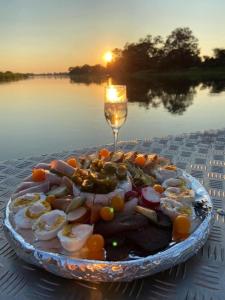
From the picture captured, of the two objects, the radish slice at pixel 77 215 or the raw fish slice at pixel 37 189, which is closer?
the radish slice at pixel 77 215

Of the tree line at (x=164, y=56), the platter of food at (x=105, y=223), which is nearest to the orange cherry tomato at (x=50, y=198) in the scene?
the platter of food at (x=105, y=223)

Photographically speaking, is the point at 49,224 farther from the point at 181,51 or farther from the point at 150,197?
the point at 181,51

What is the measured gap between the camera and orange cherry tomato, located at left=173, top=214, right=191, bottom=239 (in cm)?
121

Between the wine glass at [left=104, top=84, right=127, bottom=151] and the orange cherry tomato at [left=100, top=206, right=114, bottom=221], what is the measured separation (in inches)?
31.4

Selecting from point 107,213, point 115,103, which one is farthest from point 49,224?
point 115,103

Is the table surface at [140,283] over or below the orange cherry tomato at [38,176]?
below

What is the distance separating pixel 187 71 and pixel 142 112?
90.2 feet

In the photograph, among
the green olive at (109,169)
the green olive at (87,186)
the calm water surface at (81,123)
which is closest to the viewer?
the green olive at (87,186)

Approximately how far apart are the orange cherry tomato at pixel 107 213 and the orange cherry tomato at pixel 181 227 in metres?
0.25

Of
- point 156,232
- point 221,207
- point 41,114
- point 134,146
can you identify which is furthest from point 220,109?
point 156,232

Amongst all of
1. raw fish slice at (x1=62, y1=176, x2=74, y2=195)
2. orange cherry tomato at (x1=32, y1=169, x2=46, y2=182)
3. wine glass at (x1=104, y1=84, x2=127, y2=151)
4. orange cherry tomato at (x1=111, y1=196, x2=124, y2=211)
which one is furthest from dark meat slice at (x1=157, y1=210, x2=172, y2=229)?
wine glass at (x1=104, y1=84, x2=127, y2=151)

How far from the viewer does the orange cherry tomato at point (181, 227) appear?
1.21m

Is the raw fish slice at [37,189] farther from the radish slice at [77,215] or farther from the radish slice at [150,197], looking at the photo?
the radish slice at [150,197]

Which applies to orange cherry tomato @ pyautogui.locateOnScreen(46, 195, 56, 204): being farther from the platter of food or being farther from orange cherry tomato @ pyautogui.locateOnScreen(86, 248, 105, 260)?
orange cherry tomato @ pyautogui.locateOnScreen(86, 248, 105, 260)
